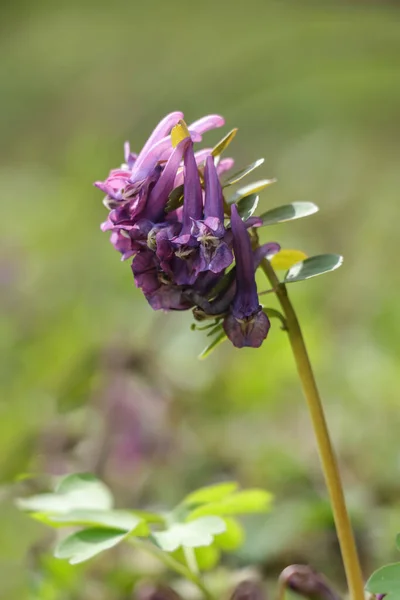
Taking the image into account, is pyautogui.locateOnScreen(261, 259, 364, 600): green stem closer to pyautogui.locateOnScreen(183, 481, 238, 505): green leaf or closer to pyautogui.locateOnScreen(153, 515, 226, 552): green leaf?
pyautogui.locateOnScreen(153, 515, 226, 552): green leaf

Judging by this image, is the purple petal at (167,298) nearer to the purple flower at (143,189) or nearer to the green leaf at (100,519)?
the purple flower at (143,189)

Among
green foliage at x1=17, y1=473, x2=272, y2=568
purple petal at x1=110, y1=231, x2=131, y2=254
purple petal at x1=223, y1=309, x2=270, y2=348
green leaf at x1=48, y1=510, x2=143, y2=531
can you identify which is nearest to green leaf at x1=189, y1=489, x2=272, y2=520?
green foliage at x1=17, y1=473, x2=272, y2=568

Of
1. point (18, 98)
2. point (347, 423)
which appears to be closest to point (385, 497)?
point (347, 423)

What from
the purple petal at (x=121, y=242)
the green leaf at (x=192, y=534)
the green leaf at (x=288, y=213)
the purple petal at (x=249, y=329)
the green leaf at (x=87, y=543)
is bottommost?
the green leaf at (x=192, y=534)

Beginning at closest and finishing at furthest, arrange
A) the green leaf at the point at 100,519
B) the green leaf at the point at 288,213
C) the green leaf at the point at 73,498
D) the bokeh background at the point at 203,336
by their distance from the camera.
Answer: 1. the green leaf at the point at 288,213
2. the green leaf at the point at 100,519
3. the green leaf at the point at 73,498
4. the bokeh background at the point at 203,336

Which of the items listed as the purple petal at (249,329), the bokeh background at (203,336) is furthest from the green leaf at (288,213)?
the bokeh background at (203,336)

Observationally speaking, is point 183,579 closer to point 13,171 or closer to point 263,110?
point 13,171

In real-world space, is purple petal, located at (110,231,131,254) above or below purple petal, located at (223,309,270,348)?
above

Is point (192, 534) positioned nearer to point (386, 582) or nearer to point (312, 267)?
point (386, 582)
